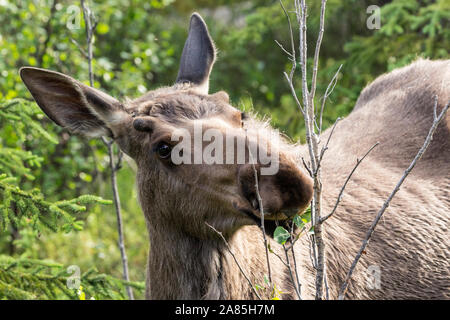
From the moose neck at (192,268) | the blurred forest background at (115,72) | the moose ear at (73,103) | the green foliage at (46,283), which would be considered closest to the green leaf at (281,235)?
the moose neck at (192,268)

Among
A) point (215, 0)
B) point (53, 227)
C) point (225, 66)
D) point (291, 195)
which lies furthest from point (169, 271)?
point (215, 0)

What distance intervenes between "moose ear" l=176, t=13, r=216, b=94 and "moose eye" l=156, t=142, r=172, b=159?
112cm

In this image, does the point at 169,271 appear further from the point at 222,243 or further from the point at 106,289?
the point at 106,289

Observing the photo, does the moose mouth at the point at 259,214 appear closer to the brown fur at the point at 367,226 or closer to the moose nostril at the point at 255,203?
the moose nostril at the point at 255,203

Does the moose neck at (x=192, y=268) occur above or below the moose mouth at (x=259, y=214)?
below

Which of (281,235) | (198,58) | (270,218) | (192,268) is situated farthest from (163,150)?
(198,58)

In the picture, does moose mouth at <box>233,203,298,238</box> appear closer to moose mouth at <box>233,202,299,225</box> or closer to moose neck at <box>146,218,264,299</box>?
moose mouth at <box>233,202,299,225</box>

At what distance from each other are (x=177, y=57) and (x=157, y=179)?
8842 mm

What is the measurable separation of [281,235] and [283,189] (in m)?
0.34

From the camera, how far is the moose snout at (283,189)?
11.8 ft

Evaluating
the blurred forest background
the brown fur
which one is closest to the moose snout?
the brown fur

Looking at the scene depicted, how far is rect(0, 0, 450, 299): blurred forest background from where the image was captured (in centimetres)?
795

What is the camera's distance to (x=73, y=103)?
5.00m

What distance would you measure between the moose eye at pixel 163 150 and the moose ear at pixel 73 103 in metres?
0.60
